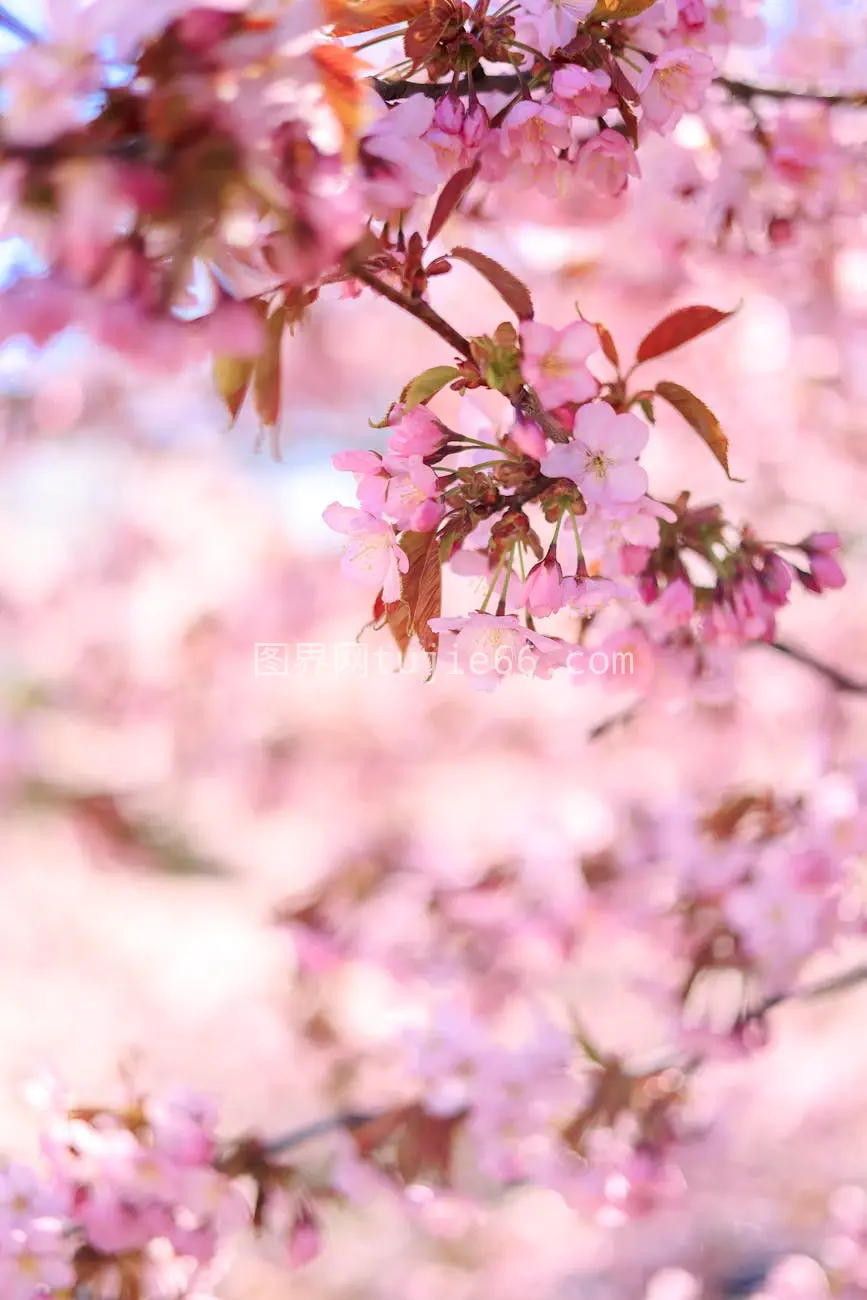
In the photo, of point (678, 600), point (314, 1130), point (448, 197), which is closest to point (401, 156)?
point (448, 197)

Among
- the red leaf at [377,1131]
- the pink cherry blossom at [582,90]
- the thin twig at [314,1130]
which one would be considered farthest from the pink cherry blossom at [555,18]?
the red leaf at [377,1131]

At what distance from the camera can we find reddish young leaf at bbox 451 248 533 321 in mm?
689

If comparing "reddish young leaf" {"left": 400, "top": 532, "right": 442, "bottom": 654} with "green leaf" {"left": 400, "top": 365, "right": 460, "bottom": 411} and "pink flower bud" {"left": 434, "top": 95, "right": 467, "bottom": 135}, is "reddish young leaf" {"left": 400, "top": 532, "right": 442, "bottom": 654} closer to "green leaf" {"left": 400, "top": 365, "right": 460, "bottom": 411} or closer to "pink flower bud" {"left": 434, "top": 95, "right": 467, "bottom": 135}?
"green leaf" {"left": 400, "top": 365, "right": 460, "bottom": 411}

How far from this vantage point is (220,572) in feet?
14.3

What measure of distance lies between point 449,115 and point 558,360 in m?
0.23

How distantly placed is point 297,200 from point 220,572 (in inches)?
154

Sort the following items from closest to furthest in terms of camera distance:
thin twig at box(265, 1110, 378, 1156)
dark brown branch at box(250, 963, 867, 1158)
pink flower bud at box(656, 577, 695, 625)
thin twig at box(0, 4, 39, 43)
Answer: thin twig at box(0, 4, 39, 43), pink flower bud at box(656, 577, 695, 625), thin twig at box(265, 1110, 378, 1156), dark brown branch at box(250, 963, 867, 1158)

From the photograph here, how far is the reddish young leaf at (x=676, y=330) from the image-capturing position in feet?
2.55

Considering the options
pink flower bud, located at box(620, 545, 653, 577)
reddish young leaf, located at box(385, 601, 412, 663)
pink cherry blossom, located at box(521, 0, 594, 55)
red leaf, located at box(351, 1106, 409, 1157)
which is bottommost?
red leaf, located at box(351, 1106, 409, 1157)

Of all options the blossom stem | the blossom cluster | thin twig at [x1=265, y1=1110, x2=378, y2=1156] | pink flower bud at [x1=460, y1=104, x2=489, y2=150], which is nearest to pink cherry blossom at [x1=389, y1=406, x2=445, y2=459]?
the blossom cluster

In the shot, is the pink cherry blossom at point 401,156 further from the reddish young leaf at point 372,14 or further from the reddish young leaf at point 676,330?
the reddish young leaf at point 676,330

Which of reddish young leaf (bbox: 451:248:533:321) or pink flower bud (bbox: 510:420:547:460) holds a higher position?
reddish young leaf (bbox: 451:248:533:321)

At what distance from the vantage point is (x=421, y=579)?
0.77 meters

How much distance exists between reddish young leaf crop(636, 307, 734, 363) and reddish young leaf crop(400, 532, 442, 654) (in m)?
0.22
